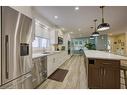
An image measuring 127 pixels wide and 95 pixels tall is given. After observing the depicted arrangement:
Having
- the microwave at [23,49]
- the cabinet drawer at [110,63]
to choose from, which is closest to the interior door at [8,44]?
the microwave at [23,49]

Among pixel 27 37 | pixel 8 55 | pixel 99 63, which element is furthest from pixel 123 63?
pixel 8 55

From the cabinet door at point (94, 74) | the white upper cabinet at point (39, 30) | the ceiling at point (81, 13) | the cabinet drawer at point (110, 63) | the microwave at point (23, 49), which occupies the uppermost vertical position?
the ceiling at point (81, 13)

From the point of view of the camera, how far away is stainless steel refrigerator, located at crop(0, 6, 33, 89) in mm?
1856

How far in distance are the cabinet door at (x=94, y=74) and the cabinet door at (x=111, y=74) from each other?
0.14m

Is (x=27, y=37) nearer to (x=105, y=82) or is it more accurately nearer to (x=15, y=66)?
(x=15, y=66)

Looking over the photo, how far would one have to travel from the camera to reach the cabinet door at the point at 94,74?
336 centimetres

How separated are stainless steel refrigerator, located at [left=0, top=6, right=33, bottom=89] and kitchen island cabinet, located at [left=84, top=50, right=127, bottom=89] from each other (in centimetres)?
181

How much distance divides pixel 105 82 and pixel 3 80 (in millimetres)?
2586

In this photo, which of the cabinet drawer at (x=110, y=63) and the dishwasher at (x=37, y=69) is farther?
the dishwasher at (x=37, y=69)

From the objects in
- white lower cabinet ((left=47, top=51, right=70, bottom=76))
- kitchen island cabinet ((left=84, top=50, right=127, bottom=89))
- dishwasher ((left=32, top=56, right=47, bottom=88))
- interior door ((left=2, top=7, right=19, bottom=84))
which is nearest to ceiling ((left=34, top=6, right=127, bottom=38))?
white lower cabinet ((left=47, top=51, right=70, bottom=76))

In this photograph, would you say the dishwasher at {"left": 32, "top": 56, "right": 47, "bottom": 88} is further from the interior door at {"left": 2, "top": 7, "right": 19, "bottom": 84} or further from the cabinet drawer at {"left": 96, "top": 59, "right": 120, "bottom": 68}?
the cabinet drawer at {"left": 96, "top": 59, "right": 120, "bottom": 68}

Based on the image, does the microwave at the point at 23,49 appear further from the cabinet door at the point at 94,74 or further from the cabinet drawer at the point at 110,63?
the cabinet drawer at the point at 110,63

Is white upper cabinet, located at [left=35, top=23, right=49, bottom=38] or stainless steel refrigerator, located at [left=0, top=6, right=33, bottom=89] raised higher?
white upper cabinet, located at [left=35, top=23, right=49, bottom=38]

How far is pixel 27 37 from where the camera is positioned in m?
2.58
